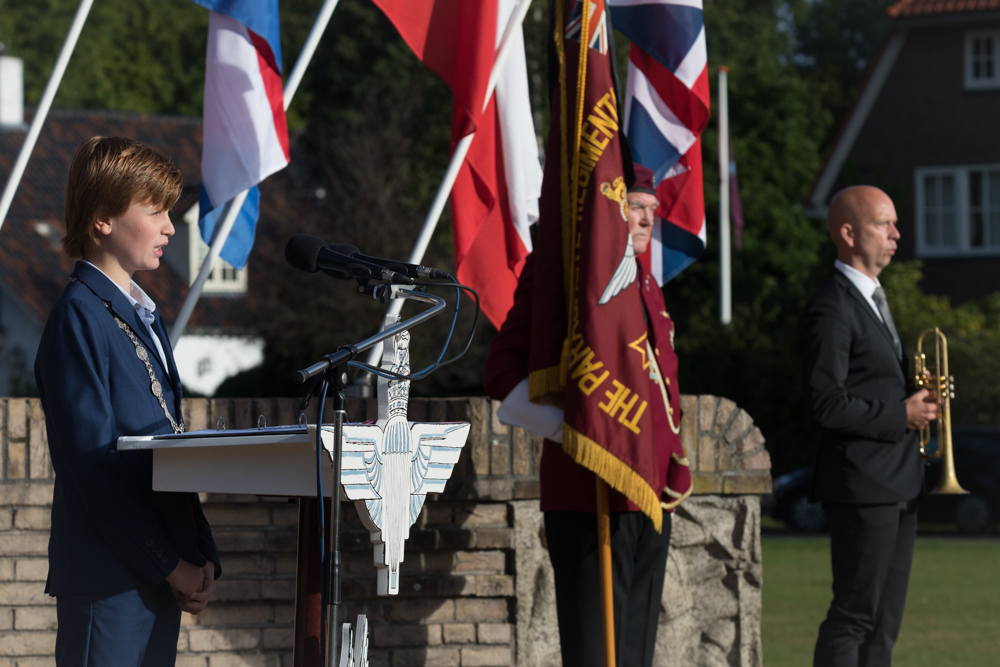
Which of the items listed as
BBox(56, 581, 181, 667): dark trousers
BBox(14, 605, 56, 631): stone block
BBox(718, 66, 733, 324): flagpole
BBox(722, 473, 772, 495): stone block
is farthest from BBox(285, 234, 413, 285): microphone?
BBox(718, 66, 733, 324): flagpole

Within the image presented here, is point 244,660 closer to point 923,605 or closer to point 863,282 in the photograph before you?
point 863,282

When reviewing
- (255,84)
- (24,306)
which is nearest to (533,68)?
(24,306)

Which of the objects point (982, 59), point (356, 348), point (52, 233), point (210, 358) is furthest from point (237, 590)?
point (52, 233)

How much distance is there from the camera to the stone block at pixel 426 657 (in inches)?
204

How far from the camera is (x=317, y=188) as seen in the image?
102ft

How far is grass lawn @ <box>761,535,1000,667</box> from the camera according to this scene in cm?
750

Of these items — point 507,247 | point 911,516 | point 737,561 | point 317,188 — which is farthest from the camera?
point 317,188

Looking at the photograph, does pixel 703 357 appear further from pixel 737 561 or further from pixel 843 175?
pixel 737 561

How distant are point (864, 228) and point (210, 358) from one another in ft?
91.6

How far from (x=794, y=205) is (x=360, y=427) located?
109ft

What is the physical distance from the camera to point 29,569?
501 cm

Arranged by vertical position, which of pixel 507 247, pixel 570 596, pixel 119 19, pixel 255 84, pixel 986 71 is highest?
pixel 119 19

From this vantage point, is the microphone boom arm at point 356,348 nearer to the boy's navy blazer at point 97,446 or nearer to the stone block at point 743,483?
the boy's navy blazer at point 97,446

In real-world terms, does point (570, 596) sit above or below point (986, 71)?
below
